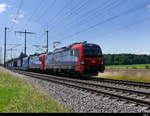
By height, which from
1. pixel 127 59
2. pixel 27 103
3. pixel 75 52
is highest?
pixel 127 59

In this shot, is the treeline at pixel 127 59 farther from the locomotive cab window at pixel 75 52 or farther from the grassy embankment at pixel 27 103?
the grassy embankment at pixel 27 103

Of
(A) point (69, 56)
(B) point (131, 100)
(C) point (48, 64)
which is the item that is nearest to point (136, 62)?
(C) point (48, 64)

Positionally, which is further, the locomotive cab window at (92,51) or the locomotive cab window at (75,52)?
the locomotive cab window at (75,52)

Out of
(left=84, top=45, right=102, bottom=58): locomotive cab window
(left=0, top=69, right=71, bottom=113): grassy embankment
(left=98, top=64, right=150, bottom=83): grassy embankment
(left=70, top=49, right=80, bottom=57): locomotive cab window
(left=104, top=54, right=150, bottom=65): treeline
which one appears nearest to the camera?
(left=0, top=69, right=71, bottom=113): grassy embankment

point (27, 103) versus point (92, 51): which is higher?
point (92, 51)

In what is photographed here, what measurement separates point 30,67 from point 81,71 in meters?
31.6

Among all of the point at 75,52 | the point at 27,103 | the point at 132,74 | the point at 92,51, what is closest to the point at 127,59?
the point at 132,74

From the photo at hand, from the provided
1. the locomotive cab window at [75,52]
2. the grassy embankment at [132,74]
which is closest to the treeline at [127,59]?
the grassy embankment at [132,74]

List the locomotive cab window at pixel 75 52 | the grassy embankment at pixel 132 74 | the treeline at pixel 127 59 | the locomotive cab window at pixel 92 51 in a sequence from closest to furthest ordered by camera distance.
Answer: the grassy embankment at pixel 132 74 → the locomotive cab window at pixel 92 51 → the locomotive cab window at pixel 75 52 → the treeline at pixel 127 59

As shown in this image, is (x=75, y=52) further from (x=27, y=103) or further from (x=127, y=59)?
(x=127, y=59)

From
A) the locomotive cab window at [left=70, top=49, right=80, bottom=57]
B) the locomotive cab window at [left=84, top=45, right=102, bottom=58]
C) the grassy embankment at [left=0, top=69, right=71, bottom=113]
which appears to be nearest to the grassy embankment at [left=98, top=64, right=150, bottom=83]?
the locomotive cab window at [left=84, top=45, right=102, bottom=58]

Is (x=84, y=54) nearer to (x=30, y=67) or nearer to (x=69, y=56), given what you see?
(x=69, y=56)

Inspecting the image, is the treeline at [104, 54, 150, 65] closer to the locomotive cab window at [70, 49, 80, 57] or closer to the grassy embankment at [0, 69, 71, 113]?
the locomotive cab window at [70, 49, 80, 57]

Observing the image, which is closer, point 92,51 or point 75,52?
point 92,51
